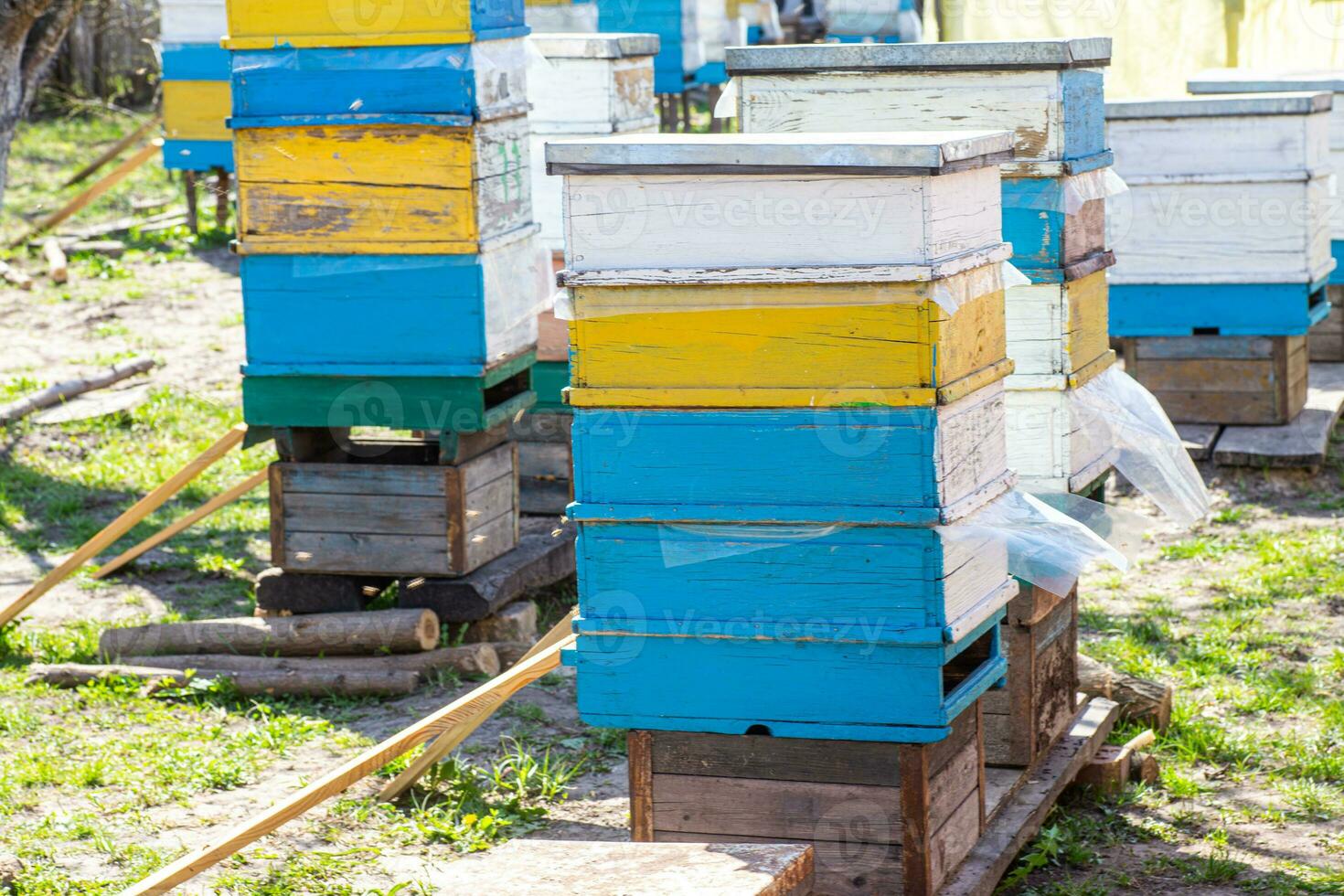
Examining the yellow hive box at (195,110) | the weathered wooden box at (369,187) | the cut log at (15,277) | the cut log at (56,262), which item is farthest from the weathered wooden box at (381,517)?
the yellow hive box at (195,110)

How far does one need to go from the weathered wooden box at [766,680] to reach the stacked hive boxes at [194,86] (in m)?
9.08

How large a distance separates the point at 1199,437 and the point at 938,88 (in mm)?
3873

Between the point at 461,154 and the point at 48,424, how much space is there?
407 centimetres

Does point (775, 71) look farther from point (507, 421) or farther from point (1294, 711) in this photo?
point (1294, 711)

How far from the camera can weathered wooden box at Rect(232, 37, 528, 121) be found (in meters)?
5.21

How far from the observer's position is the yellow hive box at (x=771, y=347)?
3.23 m

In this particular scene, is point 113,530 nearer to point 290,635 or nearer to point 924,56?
point 290,635

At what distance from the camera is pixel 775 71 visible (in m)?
4.35

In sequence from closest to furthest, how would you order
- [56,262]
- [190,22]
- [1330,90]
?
[1330,90] < [56,262] < [190,22]

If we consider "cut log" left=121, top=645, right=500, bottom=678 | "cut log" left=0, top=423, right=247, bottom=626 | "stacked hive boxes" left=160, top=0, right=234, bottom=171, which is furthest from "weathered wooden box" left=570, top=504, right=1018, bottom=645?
"stacked hive boxes" left=160, top=0, right=234, bottom=171

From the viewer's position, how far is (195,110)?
472 inches

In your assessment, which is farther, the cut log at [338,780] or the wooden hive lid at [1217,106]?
the wooden hive lid at [1217,106]

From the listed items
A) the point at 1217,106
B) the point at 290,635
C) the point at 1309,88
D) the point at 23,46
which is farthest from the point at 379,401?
the point at 1309,88

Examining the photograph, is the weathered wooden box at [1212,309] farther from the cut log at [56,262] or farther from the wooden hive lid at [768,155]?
the cut log at [56,262]
